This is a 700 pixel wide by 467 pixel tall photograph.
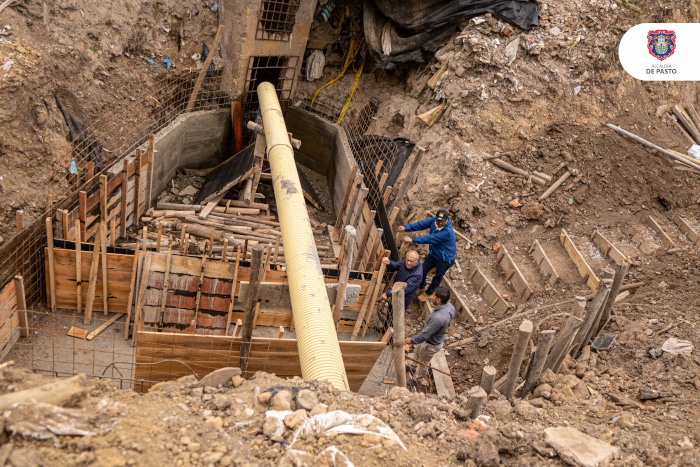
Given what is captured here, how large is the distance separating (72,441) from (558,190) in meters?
10.0

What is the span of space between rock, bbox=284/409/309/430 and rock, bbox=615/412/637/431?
3394mm

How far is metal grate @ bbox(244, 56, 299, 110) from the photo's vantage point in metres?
13.3

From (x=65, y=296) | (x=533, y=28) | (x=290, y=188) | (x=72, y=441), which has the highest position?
(x=533, y=28)

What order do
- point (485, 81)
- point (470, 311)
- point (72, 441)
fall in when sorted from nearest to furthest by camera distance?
point (72, 441) → point (470, 311) → point (485, 81)

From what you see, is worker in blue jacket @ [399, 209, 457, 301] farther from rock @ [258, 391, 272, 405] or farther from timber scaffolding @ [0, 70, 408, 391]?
rock @ [258, 391, 272, 405]

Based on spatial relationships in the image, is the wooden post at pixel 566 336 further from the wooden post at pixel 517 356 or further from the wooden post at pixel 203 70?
the wooden post at pixel 203 70

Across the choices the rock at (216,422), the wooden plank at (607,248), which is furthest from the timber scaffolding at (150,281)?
the wooden plank at (607,248)

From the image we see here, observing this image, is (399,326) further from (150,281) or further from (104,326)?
(104,326)

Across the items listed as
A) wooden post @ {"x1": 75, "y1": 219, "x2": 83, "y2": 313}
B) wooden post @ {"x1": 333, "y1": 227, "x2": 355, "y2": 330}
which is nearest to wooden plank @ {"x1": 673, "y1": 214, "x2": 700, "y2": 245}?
wooden post @ {"x1": 333, "y1": 227, "x2": 355, "y2": 330}

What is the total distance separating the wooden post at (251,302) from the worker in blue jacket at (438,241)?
12.5 feet

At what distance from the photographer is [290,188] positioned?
8328 millimetres

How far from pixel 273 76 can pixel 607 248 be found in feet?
31.2

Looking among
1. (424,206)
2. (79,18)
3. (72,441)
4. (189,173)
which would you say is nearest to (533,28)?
(424,206)

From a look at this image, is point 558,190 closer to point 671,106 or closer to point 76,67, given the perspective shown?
point 671,106
